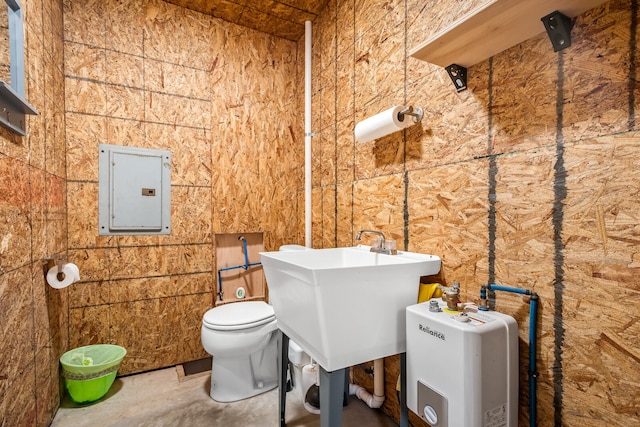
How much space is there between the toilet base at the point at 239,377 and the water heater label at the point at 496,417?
1.34 m

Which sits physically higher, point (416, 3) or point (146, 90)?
point (416, 3)

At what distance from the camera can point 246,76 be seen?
8.28 ft

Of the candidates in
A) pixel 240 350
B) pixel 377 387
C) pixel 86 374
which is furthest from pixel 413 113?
pixel 86 374

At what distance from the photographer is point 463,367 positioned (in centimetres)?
94

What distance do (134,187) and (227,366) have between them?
1.43m

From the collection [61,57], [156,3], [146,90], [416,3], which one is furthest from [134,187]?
[416,3]

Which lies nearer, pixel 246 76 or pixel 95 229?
pixel 95 229

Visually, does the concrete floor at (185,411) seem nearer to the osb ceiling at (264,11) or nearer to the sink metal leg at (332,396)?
the sink metal leg at (332,396)

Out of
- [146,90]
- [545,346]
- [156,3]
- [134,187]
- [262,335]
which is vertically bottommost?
[262,335]

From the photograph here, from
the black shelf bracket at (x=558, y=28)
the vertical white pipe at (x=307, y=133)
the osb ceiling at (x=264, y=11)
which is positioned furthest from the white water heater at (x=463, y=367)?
the osb ceiling at (x=264, y=11)

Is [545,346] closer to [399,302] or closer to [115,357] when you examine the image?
[399,302]

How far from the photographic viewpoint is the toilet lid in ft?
5.98

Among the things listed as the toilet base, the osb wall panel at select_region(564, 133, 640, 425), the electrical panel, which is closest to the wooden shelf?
the osb wall panel at select_region(564, 133, 640, 425)

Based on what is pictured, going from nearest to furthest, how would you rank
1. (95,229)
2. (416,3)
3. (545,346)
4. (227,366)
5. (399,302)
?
1. (545,346)
2. (399,302)
3. (416,3)
4. (227,366)
5. (95,229)
